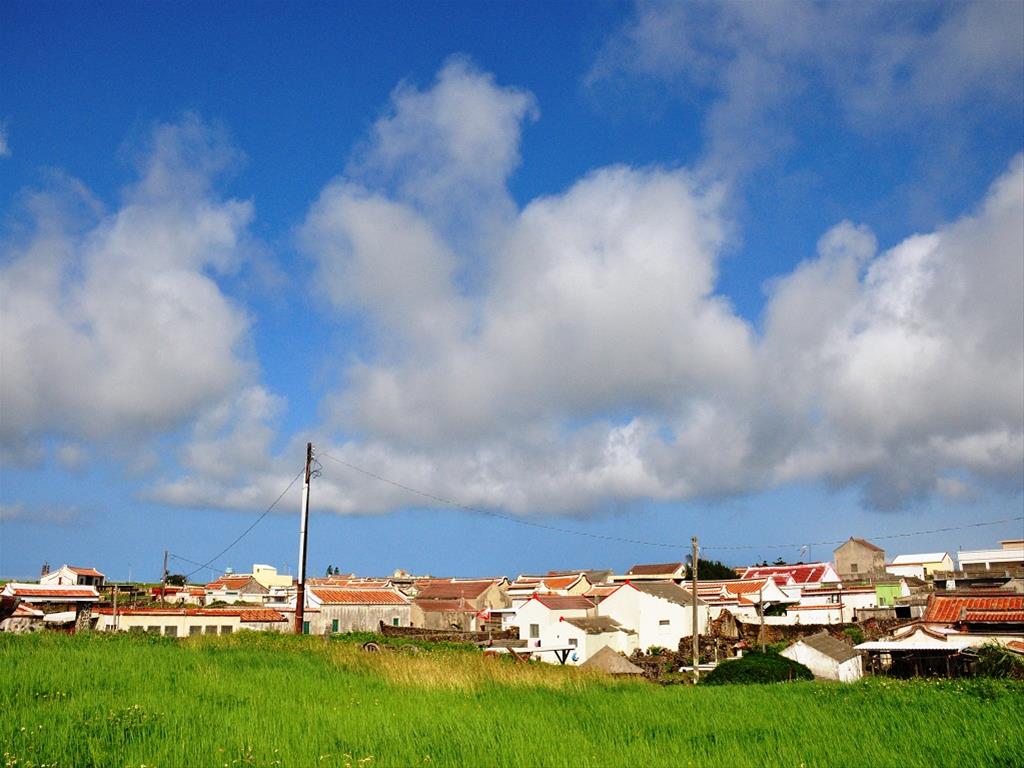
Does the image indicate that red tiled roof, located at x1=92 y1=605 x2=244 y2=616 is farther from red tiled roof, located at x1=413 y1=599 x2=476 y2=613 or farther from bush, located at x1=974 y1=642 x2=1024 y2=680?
bush, located at x1=974 y1=642 x2=1024 y2=680

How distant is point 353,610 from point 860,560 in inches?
2427

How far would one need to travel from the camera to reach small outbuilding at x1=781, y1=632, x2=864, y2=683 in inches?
1229

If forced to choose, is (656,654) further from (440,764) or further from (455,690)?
(440,764)

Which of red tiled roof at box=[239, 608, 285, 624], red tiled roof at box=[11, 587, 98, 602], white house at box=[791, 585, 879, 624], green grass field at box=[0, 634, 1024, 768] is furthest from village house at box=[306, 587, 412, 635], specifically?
green grass field at box=[0, 634, 1024, 768]

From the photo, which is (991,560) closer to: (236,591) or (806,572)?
(806,572)

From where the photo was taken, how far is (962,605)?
3347 cm

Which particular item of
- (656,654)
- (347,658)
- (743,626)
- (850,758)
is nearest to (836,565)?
(743,626)

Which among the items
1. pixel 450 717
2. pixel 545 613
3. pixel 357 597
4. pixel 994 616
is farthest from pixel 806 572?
pixel 450 717

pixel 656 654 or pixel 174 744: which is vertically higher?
pixel 174 744

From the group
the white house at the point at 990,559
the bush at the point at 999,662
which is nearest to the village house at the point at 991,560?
the white house at the point at 990,559

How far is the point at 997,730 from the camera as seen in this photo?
11227 mm

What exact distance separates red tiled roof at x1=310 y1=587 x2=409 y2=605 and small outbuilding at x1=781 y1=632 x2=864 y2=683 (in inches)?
1310

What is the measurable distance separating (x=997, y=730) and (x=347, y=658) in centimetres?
1426

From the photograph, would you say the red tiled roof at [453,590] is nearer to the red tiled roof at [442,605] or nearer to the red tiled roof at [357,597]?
the red tiled roof at [442,605]
